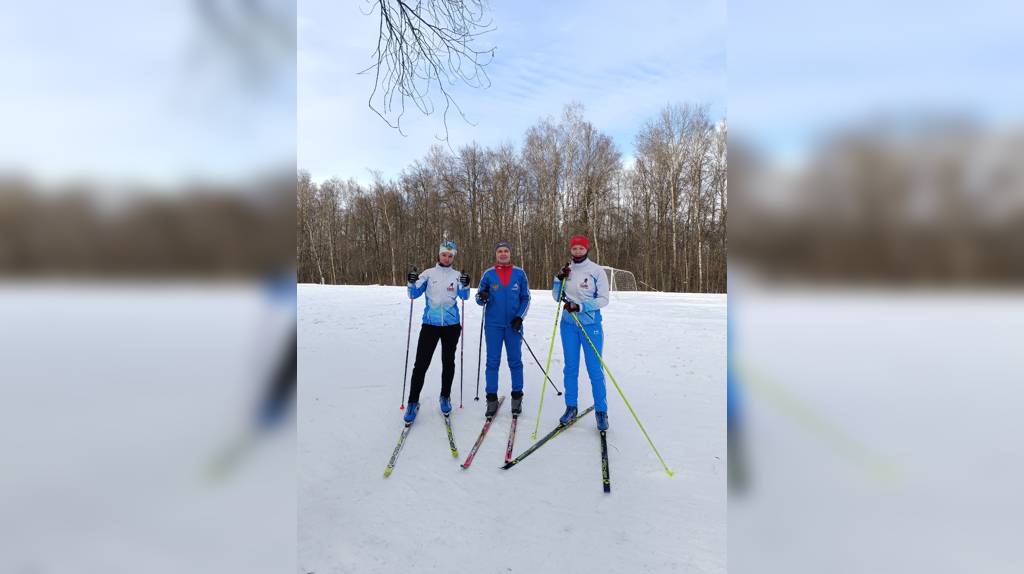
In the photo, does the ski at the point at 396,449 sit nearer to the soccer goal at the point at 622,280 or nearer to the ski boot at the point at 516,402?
the ski boot at the point at 516,402

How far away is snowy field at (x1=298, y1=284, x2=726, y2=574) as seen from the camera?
261 centimetres

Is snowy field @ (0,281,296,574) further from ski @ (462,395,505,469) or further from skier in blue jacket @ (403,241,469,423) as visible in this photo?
skier in blue jacket @ (403,241,469,423)

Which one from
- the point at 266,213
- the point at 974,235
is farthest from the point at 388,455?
the point at 974,235

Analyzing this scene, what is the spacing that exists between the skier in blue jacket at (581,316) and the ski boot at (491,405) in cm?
69

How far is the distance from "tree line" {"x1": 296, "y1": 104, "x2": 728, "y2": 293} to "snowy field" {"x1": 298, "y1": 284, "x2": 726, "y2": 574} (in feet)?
47.5

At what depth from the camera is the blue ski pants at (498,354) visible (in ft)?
15.5

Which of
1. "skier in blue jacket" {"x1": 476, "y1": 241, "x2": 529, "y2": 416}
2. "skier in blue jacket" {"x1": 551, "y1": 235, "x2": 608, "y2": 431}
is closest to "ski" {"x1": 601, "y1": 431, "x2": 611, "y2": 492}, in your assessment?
"skier in blue jacket" {"x1": 551, "y1": 235, "x2": 608, "y2": 431}

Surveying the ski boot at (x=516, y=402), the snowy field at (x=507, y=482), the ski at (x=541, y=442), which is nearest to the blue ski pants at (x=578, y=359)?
the ski at (x=541, y=442)

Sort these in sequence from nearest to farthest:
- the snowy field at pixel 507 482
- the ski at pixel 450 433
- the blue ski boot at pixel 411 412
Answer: the snowy field at pixel 507 482, the ski at pixel 450 433, the blue ski boot at pixel 411 412

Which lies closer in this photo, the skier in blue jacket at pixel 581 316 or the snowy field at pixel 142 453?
the snowy field at pixel 142 453

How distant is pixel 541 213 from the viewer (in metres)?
26.1

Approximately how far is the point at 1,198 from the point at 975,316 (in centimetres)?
181

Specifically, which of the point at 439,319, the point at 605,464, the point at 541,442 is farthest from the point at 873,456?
the point at 439,319

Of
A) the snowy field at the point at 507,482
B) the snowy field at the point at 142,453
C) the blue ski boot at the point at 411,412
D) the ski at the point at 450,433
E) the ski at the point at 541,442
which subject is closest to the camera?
the snowy field at the point at 142,453
